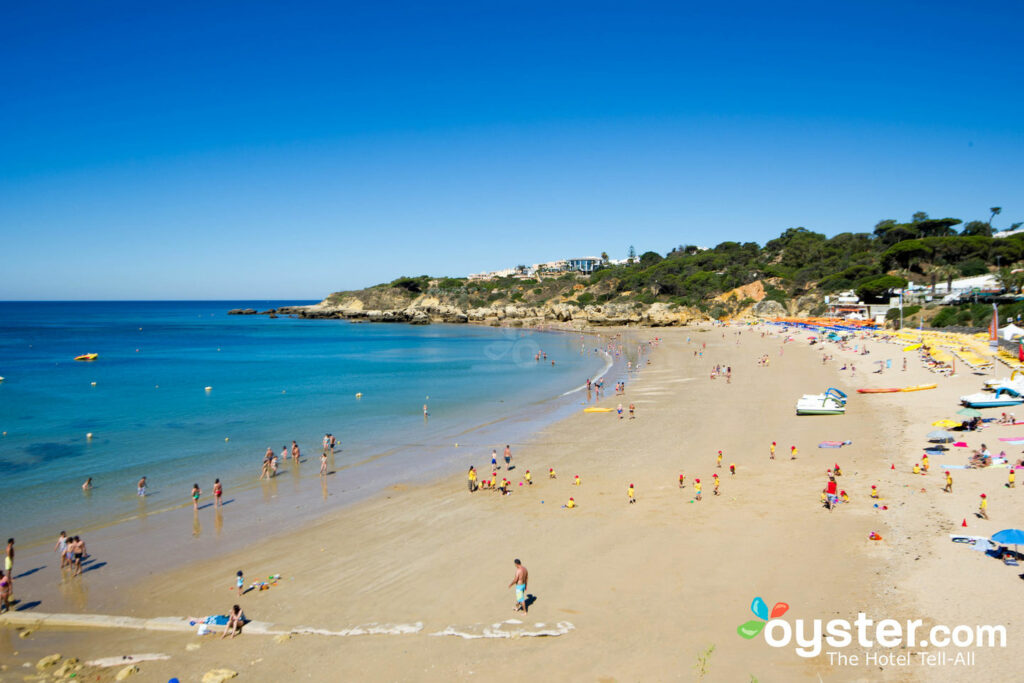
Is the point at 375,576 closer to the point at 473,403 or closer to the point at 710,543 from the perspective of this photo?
the point at 710,543

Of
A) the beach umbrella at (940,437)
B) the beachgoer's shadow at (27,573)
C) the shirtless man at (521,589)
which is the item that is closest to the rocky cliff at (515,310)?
the beach umbrella at (940,437)

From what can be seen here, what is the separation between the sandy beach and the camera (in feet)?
26.8

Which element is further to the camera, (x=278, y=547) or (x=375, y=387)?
(x=375, y=387)

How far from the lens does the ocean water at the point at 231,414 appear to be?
1784cm

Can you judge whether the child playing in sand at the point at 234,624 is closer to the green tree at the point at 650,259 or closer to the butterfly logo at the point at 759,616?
the butterfly logo at the point at 759,616

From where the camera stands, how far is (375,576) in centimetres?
1111

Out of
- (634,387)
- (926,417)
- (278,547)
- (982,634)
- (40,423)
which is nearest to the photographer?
(982,634)

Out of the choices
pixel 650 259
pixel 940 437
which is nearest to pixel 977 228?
pixel 650 259

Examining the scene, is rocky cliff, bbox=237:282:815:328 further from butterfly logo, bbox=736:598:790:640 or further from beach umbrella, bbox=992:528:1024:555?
butterfly logo, bbox=736:598:790:640

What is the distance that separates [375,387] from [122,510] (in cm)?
2249

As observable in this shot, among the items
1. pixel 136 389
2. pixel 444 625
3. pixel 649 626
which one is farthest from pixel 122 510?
pixel 136 389

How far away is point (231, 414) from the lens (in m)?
29.1

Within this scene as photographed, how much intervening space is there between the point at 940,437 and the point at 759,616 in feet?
41.7

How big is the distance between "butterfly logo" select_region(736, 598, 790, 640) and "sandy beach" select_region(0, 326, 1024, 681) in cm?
16
